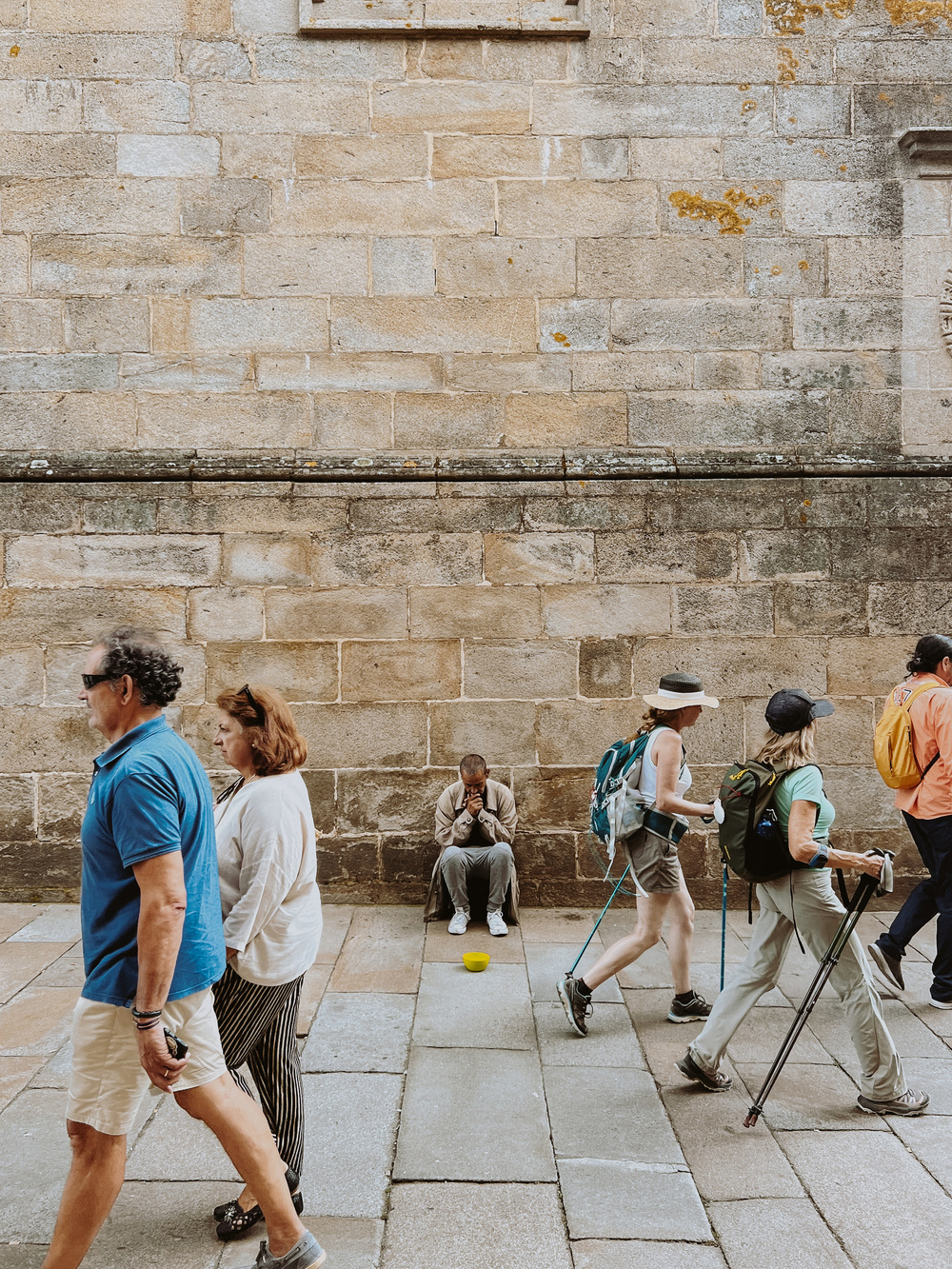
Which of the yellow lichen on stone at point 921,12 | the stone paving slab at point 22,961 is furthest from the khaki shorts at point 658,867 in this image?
the yellow lichen on stone at point 921,12

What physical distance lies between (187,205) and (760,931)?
530 cm

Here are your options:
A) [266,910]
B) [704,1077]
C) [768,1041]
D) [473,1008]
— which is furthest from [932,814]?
[266,910]

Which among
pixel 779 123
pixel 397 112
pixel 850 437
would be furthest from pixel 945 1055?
pixel 397 112

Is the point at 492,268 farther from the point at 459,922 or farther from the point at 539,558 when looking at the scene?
the point at 459,922

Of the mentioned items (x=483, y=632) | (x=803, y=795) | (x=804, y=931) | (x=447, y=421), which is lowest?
(x=804, y=931)

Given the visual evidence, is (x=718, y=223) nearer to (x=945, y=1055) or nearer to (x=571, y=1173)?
(x=945, y=1055)

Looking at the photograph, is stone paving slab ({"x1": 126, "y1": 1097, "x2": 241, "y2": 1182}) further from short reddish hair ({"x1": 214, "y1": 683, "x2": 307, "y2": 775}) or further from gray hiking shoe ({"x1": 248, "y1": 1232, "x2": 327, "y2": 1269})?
short reddish hair ({"x1": 214, "y1": 683, "x2": 307, "y2": 775})

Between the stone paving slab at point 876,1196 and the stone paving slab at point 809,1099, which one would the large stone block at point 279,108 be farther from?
the stone paving slab at point 876,1196

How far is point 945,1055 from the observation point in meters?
3.91

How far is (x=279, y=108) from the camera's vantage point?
19.1 feet

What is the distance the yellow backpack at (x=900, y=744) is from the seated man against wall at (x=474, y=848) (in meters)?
2.11

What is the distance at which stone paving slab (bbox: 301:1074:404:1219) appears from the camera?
9.33 feet

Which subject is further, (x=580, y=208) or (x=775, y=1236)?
(x=580, y=208)

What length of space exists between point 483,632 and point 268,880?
3.46m
